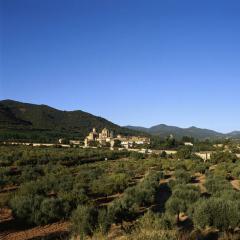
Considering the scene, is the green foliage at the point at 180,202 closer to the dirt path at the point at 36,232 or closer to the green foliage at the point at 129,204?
the green foliage at the point at 129,204

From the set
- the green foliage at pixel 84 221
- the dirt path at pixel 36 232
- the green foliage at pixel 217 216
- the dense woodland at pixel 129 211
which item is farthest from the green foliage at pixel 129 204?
the green foliage at pixel 217 216

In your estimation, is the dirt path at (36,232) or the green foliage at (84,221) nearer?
the green foliage at (84,221)

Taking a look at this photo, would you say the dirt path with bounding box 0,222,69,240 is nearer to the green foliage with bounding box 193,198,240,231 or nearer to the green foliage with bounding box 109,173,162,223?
the green foliage with bounding box 109,173,162,223

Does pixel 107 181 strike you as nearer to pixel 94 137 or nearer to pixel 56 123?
pixel 94 137

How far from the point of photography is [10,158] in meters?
56.4

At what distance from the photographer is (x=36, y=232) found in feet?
57.2

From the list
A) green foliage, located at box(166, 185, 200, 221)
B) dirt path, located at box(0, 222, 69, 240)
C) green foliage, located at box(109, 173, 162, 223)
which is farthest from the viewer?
green foliage, located at box(166, 185, 200, 221)

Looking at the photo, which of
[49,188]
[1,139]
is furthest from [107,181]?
[1,139]

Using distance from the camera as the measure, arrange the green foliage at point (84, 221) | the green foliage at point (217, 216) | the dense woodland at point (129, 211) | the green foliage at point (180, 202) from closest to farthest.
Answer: the dense woodland at point (129, 211) < the green foliage at point (84, 221) < the green foliage at point (217, 216) < the green foliage at point (180, 202)

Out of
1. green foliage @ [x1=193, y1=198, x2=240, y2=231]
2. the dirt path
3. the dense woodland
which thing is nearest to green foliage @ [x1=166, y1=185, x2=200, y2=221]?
the dense woodland

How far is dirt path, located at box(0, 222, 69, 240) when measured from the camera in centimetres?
1662

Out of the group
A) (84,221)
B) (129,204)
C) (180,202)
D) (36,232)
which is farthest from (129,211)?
(36,232)

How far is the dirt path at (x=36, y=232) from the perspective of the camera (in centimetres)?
1662

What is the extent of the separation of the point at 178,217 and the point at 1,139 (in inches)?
3997
